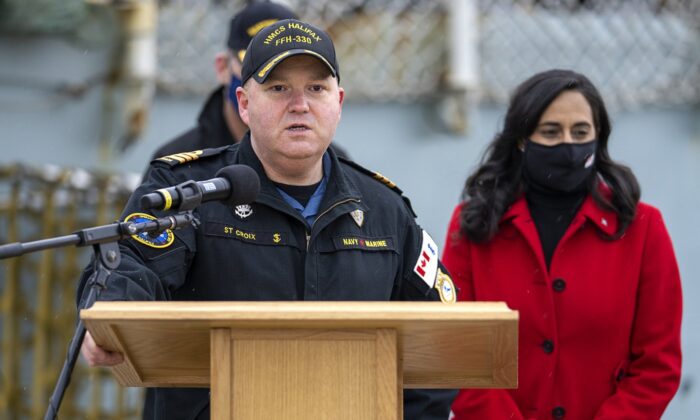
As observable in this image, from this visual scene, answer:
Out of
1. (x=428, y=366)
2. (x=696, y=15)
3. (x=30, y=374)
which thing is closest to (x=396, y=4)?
(x=696, y=15)

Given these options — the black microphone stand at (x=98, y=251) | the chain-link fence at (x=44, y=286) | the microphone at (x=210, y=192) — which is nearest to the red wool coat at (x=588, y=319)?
the microphone at (x=210, y=192)

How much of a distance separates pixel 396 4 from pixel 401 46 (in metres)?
0.26

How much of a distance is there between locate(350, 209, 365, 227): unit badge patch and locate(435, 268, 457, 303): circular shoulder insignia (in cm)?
30

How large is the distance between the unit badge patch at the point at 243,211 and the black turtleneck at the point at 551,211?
1249mm

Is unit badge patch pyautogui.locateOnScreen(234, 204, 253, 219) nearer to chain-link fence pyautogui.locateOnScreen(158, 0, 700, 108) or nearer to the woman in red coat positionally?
the woman in red coat

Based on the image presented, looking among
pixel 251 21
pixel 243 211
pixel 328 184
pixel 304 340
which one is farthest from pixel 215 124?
pixel 304 340

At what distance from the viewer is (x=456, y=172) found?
8305 mm

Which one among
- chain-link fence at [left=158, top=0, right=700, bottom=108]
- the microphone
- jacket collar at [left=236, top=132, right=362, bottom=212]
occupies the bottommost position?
the microphone

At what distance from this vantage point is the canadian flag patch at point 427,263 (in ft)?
Answer: 12.8

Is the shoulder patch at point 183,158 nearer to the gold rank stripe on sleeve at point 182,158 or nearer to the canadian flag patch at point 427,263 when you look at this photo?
the gold rank stripe on sleeve at point 182,158

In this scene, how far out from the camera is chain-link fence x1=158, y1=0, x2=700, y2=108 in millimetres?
7953

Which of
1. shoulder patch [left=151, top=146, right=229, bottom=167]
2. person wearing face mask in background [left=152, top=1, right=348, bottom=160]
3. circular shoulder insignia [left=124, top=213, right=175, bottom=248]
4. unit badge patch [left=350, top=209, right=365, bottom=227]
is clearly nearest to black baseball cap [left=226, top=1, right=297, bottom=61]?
person wearing face mask in background [left=152, top=1, right=348, bottom=160]

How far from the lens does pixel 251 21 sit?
547 cm

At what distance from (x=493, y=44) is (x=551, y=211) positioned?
13.2 ft
